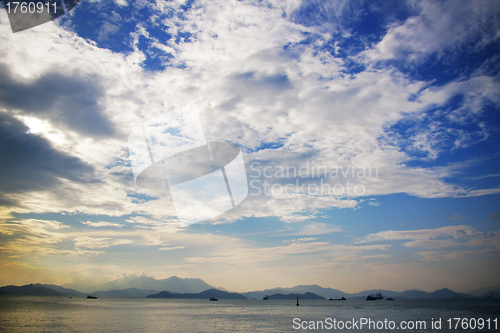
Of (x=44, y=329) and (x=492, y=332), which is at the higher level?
(x=44, y=329)

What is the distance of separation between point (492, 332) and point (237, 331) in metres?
32.8

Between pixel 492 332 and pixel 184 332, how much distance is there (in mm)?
39276

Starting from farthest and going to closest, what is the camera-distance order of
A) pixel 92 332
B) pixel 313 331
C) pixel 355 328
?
1. pixel 355 328
2. pixel 313 331
3. pixel 92 332

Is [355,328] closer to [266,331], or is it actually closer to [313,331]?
[313,331]

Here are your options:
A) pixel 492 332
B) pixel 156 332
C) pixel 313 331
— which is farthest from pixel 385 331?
pixel 156 332

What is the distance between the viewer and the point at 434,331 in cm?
3612

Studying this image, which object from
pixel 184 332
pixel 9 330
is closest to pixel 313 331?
pixel 184 332

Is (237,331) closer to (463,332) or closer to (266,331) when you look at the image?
(266,331)

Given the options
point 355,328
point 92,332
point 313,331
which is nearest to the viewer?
point 92,332

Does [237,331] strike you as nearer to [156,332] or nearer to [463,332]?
[156,332]

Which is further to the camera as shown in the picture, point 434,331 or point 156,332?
point 434,331

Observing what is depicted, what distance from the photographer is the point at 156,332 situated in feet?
111

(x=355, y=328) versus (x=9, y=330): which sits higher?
(x=9, y=330)

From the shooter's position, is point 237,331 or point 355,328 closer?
point 237,331
